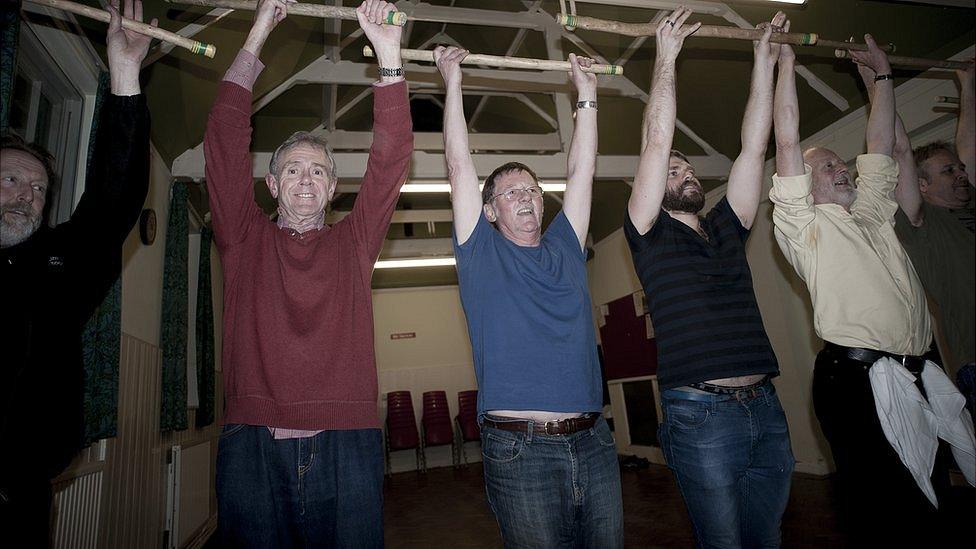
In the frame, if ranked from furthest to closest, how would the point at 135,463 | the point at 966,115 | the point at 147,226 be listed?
the point at 147,226
the point at 135,463
the point at 966,115

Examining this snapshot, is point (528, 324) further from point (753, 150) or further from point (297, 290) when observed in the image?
point (753, 150)

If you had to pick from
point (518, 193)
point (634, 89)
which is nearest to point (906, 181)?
point (518, 193)

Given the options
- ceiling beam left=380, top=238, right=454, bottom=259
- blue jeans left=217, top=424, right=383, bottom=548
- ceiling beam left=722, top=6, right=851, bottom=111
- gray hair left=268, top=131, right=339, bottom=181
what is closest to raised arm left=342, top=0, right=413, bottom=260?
gray hair left=268, top=131, right=339, bottom=181

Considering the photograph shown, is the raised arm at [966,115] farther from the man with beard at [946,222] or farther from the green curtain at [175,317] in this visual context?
the green curtain at [175,317]

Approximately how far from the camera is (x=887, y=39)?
375cm

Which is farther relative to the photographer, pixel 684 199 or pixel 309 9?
pixel 684 199

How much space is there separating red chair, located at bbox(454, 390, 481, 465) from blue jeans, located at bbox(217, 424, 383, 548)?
6859mm

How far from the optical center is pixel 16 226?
1.35 m

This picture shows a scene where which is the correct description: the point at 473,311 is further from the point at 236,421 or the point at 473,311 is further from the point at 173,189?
the point at 173,189

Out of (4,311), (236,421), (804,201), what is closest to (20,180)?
(4,311)

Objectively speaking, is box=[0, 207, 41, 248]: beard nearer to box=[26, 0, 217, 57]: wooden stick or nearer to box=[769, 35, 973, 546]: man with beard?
box=[26, 0, 217, 57]: wooden stick

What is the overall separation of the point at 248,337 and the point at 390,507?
4.62 meters

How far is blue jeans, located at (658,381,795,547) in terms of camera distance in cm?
156

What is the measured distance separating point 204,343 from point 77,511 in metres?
2.46
